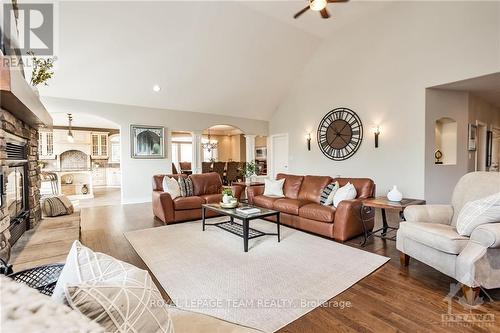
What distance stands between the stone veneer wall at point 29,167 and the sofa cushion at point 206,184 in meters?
2.43

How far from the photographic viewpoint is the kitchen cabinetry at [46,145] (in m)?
9.01

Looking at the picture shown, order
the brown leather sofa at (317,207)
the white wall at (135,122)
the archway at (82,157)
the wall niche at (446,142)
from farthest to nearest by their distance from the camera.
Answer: the archway at (82,157) < the white wall at (135,122) < the wall niche at (446,142) < the brown leather sofa at (317,207)

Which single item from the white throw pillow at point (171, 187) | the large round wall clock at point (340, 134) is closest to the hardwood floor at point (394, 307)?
the white throw pillow at point (171, 187)

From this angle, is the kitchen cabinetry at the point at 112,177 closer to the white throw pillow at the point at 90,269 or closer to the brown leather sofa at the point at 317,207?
the brown leather sofa at the point at 317,207

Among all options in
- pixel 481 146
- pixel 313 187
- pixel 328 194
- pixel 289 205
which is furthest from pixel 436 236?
pixel 481 146

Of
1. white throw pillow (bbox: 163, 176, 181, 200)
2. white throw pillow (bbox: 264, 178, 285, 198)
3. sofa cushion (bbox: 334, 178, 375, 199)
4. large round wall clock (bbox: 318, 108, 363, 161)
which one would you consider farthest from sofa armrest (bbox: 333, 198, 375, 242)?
large round wall clock (bbox: 318, 108, 363, 161)

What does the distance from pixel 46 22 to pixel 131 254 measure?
13.7 feet

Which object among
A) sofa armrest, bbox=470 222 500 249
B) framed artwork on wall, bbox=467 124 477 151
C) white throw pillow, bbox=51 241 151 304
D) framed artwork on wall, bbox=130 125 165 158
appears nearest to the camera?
white throw pillow, bbox=51 241 151 304

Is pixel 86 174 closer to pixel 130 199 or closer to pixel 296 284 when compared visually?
pixel 130 199

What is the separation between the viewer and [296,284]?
2.36 metres

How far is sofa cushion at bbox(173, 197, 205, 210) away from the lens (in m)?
4.52

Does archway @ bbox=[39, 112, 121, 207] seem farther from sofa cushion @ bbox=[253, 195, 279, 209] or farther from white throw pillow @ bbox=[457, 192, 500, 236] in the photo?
white throw pillow @ bbox=[457, 192, 500, 236]

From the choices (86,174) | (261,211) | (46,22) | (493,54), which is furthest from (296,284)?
(86,174)

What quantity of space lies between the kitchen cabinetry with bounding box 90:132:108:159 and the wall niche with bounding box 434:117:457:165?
37.8 feet
